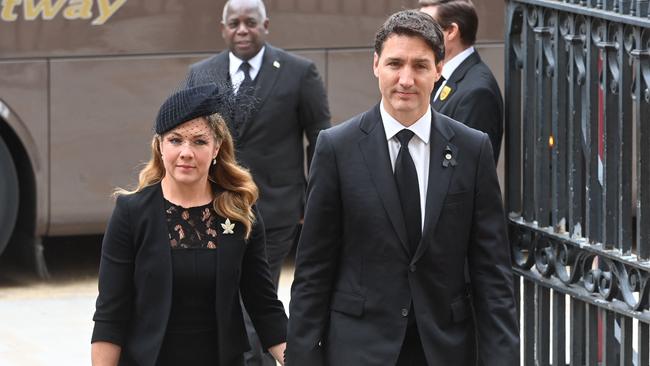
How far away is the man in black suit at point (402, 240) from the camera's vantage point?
4.37 metres

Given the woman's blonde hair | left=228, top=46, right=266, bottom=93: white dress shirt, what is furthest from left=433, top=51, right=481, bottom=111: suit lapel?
left=228, top=46, right=266, bottom=93: white dress shirt

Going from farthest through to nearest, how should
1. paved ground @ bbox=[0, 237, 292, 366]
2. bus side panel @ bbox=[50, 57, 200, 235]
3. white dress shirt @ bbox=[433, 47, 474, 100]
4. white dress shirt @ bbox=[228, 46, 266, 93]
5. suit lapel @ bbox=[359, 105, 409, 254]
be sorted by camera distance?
bus side panel @ bbox=[50, 57, 200, 235] < paved ground @ bbox=[0, 237, 292, 366] < white dress shirt @ bbox=[228, 46, 266, 93] < white dress shirt @ bbox=[433, 47, 474, 100] < suit lapel @ bbox=[359, 105, 409, 254]

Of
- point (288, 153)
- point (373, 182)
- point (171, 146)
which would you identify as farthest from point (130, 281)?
point (288, 153)

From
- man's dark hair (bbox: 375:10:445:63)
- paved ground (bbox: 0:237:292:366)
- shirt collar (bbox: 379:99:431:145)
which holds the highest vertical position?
man's dark hair (bbox: 375:10:445:63)

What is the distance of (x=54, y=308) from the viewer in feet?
31.9

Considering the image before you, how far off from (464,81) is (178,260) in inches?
61.7

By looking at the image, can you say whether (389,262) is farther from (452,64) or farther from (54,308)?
(54,308)

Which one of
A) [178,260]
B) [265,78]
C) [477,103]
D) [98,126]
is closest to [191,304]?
[178,260]

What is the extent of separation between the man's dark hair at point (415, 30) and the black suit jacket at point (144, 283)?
83 cm

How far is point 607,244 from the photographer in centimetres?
509

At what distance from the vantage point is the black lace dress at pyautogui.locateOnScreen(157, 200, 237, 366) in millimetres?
4684

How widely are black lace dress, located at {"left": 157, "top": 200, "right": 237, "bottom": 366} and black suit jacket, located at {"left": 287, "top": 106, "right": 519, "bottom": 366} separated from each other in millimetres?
354

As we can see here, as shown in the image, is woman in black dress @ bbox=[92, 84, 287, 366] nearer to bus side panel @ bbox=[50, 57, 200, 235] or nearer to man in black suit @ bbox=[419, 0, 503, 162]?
man in black suit @ bbox=[419, 0, 503, 162]

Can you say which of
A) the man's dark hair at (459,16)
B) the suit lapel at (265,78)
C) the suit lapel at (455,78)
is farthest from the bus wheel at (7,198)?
the suit lapel at (455,78)
